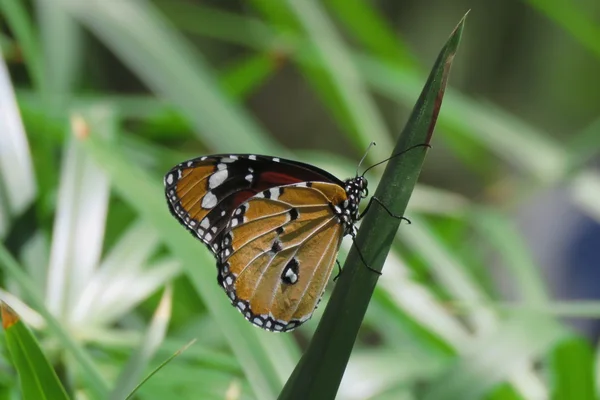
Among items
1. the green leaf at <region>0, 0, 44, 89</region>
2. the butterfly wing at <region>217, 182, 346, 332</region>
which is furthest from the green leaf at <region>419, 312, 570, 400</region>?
the green leaf at <region>0, 0, 44, 89</region>

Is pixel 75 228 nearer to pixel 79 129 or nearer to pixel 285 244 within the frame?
pixel 79 129

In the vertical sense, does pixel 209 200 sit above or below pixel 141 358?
above

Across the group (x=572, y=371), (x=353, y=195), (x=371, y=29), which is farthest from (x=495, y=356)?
(x=371, y=29)

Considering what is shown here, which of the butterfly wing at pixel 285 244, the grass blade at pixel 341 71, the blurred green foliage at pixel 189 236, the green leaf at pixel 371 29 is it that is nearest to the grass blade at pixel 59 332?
the blurred green foliage at pixel 189 236

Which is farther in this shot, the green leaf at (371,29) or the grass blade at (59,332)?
the green leaf at (371,29)

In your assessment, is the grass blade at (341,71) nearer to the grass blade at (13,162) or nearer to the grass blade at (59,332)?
the grass blade at (13,162)

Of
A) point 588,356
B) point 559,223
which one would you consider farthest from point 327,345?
point 559,223
